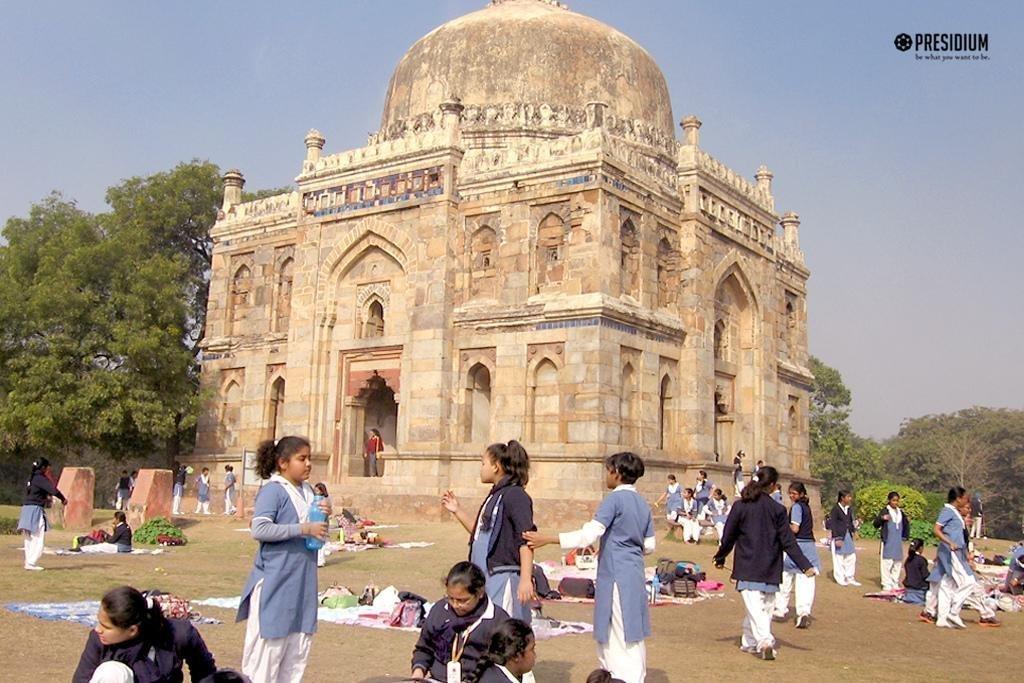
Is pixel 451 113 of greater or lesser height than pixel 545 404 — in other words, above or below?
above

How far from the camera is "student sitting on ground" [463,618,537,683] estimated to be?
443 cm

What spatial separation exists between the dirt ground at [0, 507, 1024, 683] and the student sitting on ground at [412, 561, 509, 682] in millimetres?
2318

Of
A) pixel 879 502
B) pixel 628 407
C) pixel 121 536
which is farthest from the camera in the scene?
pixel 879 502

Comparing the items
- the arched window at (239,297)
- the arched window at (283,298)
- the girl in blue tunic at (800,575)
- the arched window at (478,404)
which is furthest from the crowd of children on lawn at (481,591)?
the arched window at (239,297)

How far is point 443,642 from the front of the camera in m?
5.07

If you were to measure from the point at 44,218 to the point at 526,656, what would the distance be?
1058 inches

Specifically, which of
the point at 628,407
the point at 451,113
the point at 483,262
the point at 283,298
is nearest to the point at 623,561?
the point at 628,407

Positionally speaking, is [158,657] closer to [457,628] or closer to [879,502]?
[457,628]

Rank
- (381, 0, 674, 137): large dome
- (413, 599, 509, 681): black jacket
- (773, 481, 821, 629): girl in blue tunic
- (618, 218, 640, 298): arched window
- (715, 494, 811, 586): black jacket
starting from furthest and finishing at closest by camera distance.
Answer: (381, 0, 674, 137): large dome
(618, 218, 640, 298): arched window
(773, 481, 821, 629): girl in blue tunic
(715, 494, 811, 586): black jacket
(413, 599, 509, 681): black jacket

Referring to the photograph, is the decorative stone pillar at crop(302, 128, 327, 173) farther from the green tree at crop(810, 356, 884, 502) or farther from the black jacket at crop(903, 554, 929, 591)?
the green tree at crop(810, 356, 884, 502)

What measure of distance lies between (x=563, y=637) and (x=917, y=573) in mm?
6044

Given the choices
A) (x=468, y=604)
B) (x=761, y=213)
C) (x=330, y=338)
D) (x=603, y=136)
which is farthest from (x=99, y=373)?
(x=468, y=604)

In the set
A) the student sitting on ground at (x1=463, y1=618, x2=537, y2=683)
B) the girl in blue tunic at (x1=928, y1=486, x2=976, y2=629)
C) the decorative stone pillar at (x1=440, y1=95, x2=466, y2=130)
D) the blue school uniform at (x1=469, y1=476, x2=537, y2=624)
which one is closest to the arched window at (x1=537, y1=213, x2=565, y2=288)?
the decorative stone pillar at (x1=440, y1=95, x2=466, y2=130)

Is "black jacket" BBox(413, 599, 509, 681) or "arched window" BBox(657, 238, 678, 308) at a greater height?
"arched window" BBox(657, 238, 678, 308)
